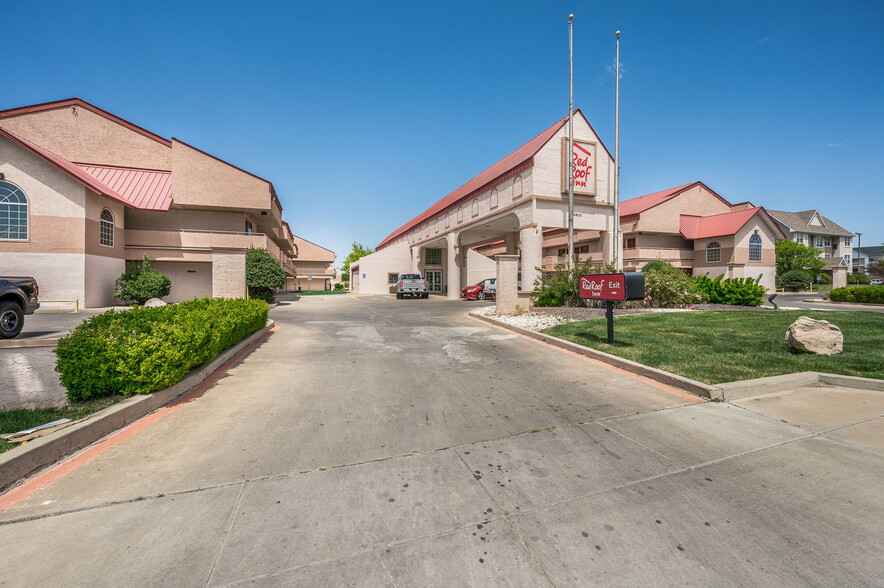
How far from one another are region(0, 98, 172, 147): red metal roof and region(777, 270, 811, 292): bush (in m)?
63.3

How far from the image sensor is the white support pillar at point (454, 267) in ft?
94.9

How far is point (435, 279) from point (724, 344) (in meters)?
34.0

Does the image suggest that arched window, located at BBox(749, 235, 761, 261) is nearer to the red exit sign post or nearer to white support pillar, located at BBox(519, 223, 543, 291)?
white support pillar, located at BBox(519, 223, 543, 291)

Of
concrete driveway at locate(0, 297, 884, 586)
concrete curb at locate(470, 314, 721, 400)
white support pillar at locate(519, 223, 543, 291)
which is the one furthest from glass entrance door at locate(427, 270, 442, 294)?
concrete driveway at locate(0, 297, 884, 586)

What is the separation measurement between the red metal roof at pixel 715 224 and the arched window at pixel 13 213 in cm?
4864

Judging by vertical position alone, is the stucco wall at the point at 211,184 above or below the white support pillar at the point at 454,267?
above

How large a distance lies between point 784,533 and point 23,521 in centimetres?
511

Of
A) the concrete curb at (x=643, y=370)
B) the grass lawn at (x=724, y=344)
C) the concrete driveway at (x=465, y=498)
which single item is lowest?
the concrete driveway at (x=465, y=498)

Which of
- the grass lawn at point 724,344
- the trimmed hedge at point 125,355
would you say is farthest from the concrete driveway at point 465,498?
the grass lawn at point 724,344

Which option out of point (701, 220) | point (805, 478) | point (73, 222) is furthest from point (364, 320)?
point (701, 220)

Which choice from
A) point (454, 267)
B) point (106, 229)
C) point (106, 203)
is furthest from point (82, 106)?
point (454, 267)

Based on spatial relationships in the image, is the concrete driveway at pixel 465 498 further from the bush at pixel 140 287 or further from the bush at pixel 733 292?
the bush at pixel 140 287

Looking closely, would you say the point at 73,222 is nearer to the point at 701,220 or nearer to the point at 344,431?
the point at 344,431

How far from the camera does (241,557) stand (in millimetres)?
2164
